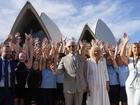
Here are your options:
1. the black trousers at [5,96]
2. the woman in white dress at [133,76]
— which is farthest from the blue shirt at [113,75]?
the black trousers at [5,96]

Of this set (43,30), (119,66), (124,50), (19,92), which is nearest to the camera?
(124,50)

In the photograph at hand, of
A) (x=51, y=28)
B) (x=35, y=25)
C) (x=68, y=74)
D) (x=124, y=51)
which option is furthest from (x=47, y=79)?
(x=35, y=25)

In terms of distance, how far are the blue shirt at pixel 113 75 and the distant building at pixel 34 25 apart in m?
16.5

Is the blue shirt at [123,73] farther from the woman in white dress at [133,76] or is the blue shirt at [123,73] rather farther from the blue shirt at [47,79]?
the woman in white dress at [133,76]

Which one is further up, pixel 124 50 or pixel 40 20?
pixel 40 20

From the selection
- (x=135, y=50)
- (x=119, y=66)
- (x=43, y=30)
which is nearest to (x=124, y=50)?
(x=135, y=50)

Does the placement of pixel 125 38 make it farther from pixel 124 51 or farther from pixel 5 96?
pixel 5 96

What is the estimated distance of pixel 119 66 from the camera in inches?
478

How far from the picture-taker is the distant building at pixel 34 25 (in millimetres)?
29250

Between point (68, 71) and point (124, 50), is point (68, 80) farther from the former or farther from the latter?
point (124, 50)

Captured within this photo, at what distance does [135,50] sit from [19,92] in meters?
3.76

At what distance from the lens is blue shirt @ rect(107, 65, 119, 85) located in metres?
12.3

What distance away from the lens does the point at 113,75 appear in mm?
12305

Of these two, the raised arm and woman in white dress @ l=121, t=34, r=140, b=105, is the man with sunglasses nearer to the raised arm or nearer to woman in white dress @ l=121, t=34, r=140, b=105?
the raised arm
